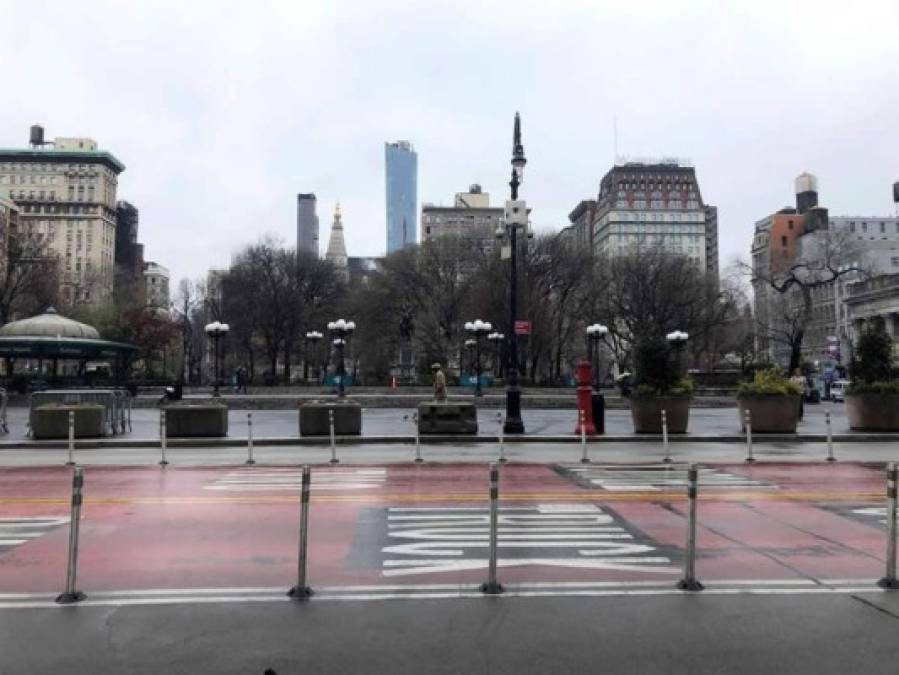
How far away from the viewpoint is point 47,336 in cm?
4716

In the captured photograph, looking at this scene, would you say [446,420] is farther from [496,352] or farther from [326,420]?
[496,352]

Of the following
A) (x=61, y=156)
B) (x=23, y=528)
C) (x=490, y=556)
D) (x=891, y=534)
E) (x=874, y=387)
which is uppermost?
(x=61, y=156)

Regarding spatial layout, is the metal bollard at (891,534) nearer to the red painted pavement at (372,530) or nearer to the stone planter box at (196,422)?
the red painted pavement at (372,530)

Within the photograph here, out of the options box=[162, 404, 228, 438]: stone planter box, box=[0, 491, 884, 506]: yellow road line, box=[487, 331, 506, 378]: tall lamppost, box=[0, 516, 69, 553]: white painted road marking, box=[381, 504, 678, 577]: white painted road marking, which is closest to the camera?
box=[381, 504, 678, 577]: white painted road marking

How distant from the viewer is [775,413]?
22.5 metres

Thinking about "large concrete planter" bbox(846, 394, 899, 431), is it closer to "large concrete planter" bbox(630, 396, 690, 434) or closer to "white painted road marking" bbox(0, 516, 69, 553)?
"large concrete planter" bbox(630, 396, 690, 434)

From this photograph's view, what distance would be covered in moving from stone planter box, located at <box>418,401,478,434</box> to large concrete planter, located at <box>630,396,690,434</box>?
4.90 meters

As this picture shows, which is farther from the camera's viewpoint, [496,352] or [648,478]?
[496,352]

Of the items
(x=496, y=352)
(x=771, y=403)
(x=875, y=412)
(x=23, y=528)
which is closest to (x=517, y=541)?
(x=23, y=528)

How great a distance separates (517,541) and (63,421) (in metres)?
17.7

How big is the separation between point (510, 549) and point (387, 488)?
16.1 ft

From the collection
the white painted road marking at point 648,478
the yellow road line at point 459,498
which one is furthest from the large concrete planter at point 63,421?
the white painted road marking at point 648,478

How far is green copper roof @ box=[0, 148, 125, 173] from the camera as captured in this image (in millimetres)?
160375

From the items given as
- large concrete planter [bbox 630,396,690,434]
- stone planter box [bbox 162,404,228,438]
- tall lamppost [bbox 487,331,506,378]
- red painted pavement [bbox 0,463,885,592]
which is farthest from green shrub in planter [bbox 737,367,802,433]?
tall lamppost [bbox 487,331,506,378]
